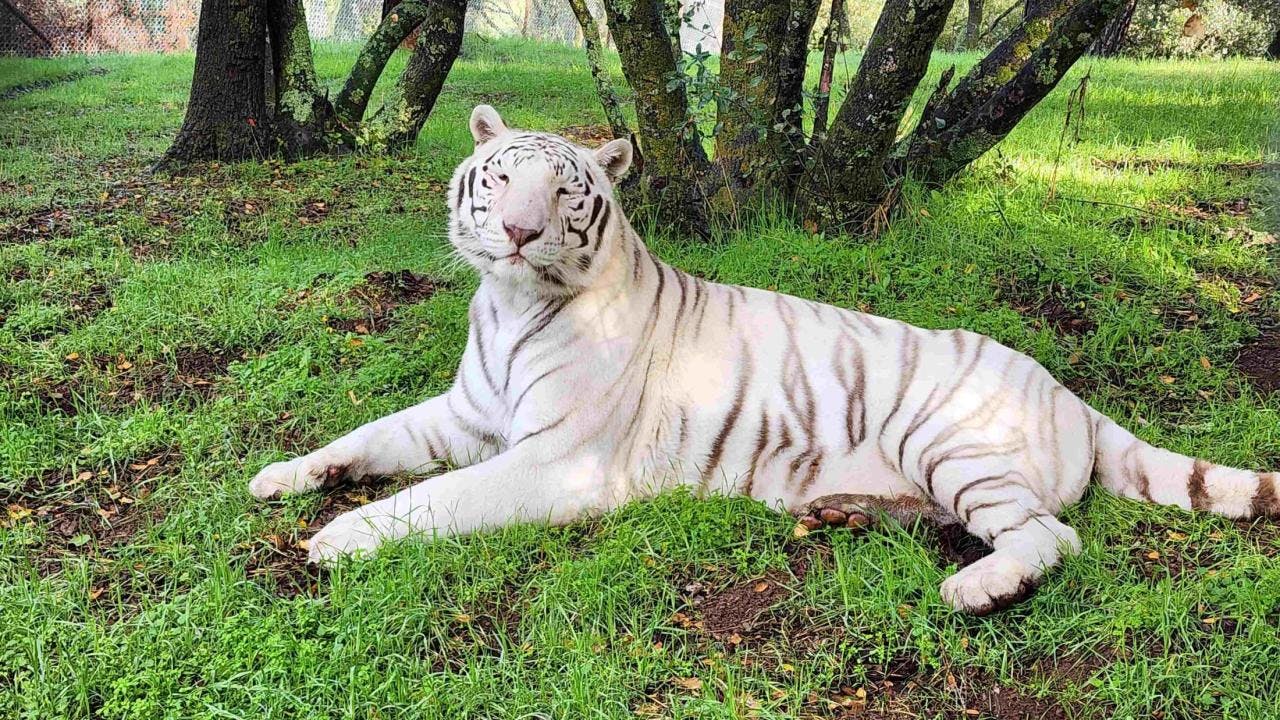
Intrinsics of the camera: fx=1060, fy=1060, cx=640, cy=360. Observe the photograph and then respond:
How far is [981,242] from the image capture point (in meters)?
5.11

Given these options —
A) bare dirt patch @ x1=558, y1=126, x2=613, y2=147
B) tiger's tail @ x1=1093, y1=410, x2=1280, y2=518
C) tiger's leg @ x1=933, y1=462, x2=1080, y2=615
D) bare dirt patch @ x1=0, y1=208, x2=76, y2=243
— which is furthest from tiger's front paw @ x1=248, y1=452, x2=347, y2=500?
bare dirt patch @ x1=558, y1=126, x2=613, y2=147

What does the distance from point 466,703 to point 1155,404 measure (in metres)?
2.88

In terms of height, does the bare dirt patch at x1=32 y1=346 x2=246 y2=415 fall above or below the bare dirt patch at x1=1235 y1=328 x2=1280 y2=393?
below

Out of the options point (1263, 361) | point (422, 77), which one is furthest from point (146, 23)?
point (1263, 361)

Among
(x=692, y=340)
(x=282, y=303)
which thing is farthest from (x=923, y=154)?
(x=282, y=303)

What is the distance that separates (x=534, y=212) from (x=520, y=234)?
0.26 ft

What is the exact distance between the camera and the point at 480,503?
3.09 meters

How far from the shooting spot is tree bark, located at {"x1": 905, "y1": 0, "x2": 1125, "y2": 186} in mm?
5012

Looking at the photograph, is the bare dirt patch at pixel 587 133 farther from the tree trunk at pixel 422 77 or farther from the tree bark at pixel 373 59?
the tree bark at pixel 373 59

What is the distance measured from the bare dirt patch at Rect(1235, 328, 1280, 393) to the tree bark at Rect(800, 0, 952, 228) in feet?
5.77

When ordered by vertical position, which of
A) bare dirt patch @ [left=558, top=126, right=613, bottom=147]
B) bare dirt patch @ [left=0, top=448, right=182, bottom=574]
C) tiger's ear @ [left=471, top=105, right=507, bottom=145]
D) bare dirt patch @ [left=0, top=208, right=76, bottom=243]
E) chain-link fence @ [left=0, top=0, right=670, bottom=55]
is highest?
chain-link fence @ [left=0, top=0, right=670, bottom=55]

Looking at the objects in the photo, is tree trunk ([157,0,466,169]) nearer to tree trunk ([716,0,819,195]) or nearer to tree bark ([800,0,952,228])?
tree trunk ([716,0,819,195])

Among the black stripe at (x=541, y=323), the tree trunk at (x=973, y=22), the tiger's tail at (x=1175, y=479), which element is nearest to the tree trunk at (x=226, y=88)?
the black stripe at (x=541, y=323)

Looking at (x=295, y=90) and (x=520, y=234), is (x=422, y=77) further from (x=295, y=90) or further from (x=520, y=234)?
(x=520, y=234)
